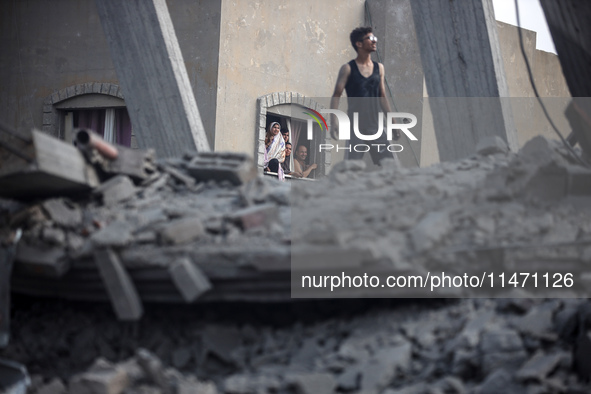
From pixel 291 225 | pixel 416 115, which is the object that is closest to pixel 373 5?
pixel 416 115

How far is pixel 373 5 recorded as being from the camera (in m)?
12.3

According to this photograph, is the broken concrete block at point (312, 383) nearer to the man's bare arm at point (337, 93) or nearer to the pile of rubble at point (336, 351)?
the pile of rubble at point (336, 351)

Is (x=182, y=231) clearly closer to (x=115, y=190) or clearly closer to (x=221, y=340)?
(x=221, y=340)

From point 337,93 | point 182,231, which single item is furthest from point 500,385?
point 337,93

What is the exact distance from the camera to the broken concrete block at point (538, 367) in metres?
2.72

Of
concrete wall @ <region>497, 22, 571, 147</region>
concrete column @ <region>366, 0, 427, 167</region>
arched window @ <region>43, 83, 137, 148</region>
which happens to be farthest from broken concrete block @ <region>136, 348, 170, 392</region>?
concrete wall @ <region>497, 22, 571, 147</region>

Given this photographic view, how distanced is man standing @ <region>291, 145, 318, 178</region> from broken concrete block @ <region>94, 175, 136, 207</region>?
7.57 metres

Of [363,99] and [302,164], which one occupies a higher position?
[302,164]

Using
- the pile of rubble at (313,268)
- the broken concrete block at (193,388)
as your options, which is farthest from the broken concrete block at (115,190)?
the broken concrete block at (193,388)

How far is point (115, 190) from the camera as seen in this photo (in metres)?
3.97

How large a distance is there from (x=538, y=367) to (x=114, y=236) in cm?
223

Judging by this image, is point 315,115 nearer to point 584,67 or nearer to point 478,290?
point 584,67

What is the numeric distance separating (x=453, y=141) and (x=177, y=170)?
2.37m

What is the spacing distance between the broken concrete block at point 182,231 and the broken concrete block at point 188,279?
176 millimetres
